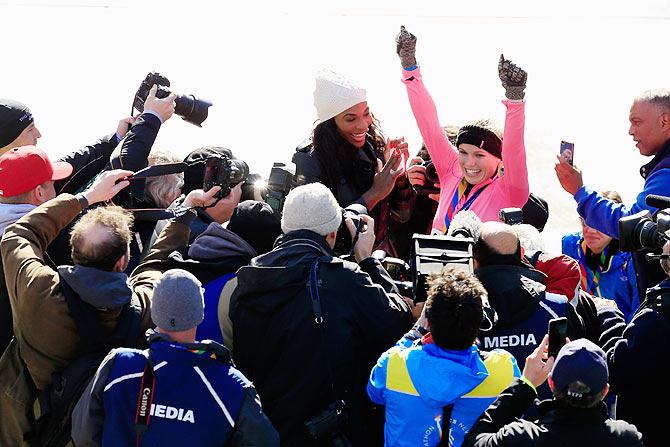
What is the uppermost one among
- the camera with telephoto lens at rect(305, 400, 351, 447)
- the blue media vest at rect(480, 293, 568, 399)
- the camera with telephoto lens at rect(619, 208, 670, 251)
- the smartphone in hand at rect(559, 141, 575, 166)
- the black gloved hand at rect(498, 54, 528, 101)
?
the black gloved hand at rect(498, 54, 528, 101)

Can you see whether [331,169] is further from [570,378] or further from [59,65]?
[59,65]

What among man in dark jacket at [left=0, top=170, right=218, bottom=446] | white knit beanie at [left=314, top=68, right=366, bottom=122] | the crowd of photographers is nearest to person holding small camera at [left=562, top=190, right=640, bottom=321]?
the crowd of photographers

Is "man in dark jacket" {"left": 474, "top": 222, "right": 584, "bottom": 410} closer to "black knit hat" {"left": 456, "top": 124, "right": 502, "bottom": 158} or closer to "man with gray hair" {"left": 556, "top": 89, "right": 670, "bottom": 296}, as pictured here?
"man with gray hair" {"left": 556, "top": 89, "right": 670, "bottom": 296}

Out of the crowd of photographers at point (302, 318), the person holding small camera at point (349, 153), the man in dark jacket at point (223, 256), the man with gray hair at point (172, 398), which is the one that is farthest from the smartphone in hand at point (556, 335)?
the person holding small camera at point (349, 153)

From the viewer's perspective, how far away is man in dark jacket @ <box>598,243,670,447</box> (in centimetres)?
299

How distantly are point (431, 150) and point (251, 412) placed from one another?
2.46 metres

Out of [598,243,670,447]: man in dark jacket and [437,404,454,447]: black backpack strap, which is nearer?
[437,404,454,447]: black backpack strap

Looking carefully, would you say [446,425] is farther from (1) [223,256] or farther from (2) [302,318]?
(1) [223,256]

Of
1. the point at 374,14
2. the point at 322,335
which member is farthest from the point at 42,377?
the point at 374,14

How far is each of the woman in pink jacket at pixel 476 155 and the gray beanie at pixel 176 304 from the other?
6.46ft

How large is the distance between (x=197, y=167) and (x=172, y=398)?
177 cm

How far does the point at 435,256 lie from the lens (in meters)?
3.21

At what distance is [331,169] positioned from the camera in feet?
15.3

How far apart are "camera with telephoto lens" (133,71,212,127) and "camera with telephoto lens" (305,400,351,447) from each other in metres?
2.21
